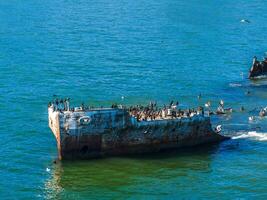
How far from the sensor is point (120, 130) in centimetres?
7775

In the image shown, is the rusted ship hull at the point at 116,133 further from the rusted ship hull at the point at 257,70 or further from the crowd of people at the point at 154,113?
the rusted ship hull at the point at 257,70

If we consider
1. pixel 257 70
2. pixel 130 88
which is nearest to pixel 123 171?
pixel 130 88

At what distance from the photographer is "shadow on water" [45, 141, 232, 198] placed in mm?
70375

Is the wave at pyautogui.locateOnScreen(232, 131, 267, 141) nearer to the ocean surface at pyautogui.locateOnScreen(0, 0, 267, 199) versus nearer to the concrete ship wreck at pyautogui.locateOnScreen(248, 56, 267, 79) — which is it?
the ocean surface at pyautogui.locateOnScreen(0, 0, 267, 199)

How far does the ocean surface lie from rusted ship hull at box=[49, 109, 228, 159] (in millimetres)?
1393

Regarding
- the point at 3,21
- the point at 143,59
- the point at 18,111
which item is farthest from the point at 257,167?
the point at 3,21

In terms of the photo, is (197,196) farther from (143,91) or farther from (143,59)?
(143,59)

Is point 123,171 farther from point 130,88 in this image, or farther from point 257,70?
point 257,70

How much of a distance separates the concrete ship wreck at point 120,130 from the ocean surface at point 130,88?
56.0 inches

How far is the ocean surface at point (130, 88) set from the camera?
7156 cm

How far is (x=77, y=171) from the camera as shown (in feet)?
244

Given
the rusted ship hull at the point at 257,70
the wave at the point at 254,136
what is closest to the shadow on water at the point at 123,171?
the wave at the point at 254,136

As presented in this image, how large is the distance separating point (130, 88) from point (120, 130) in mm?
30916

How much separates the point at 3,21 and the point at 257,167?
11435 centimetres
